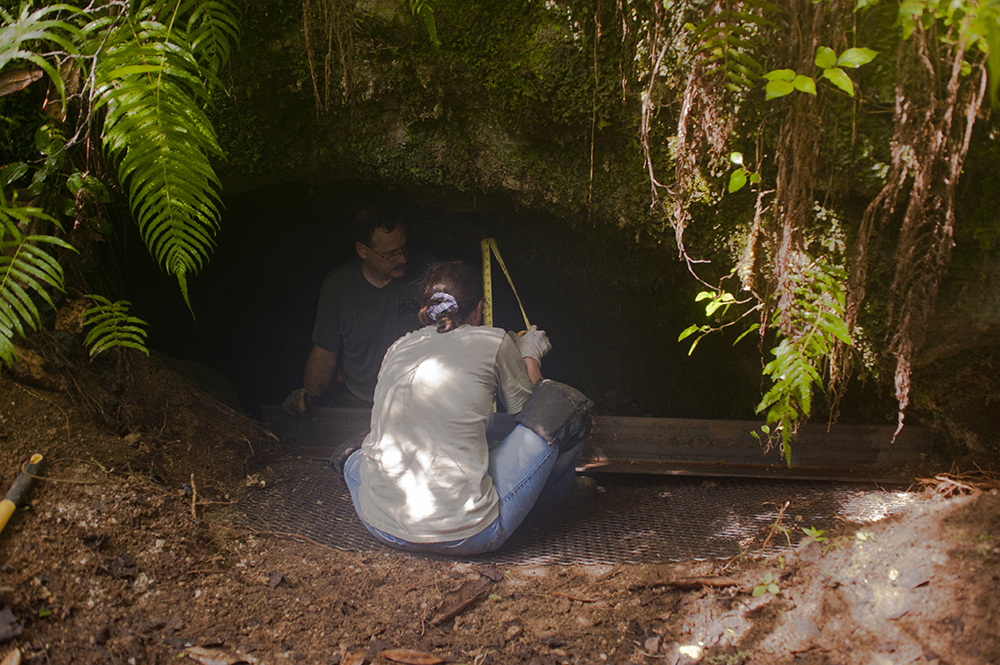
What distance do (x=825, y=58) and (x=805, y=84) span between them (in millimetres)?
117

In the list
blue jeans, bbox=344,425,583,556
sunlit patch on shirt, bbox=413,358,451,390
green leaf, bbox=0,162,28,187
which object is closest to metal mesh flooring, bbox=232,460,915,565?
blue jeans, bbox=344,425,583,556

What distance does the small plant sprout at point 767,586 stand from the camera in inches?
78.6

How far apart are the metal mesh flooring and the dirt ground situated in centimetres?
12

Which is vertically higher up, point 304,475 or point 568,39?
point 568,39

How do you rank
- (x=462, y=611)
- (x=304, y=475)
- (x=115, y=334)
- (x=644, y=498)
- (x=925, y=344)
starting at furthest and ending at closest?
1. (x=304, y=475)
2. (x=644, y=498)
3. (x=925, y=344)
4. (x=115, y=334)
5. (x=462, y=611)

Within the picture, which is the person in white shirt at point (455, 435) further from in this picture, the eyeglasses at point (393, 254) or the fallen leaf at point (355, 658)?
the eyeglasses at point (393, 254)

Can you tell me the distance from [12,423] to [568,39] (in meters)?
2.74

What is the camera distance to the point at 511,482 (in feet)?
8.04

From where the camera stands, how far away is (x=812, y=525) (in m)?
2.48

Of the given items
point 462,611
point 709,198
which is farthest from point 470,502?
point 709,198

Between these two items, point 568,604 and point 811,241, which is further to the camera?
point 811,241

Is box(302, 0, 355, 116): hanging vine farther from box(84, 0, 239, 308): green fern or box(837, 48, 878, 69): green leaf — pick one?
box(837, 48, 878, 69): green leaf

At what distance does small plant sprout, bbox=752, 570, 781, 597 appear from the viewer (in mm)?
1996

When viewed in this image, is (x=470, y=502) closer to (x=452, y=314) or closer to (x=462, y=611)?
(x=462, y=611)
